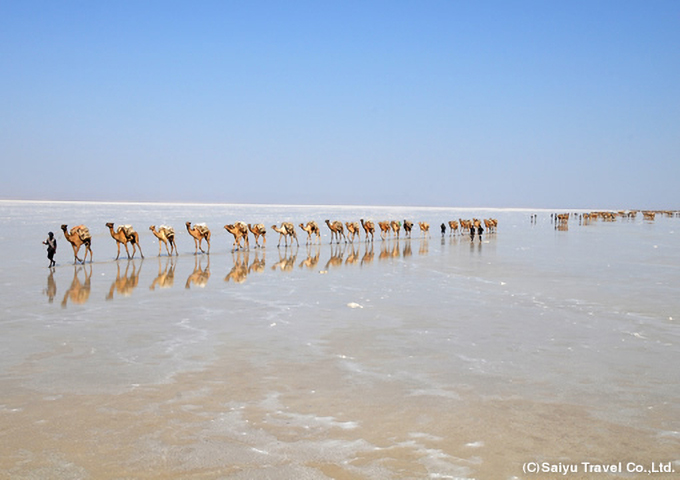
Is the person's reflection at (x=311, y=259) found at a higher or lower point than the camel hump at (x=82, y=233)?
lower

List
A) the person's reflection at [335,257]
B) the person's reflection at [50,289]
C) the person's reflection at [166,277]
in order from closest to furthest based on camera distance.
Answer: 1. the person's reflection at [50,289]
2. the person's reflection at [166,277]
3. the person's reflection at [335,257]

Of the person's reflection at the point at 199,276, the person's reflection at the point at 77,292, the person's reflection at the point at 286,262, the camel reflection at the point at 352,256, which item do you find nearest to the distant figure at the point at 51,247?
the person's reflection at the point at 77,292

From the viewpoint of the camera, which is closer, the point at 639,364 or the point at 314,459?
the point at 314,459

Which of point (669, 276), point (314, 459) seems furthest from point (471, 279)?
point (314, 459)

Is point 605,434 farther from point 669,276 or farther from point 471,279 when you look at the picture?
point 669,276

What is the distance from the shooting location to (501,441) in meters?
4.84

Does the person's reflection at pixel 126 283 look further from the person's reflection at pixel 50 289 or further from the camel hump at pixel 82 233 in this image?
the camel hump at pixel 82 233

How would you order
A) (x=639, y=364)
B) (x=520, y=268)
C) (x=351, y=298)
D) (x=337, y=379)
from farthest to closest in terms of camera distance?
(x=520, y=268), (x=351, y=298), (x=639, y=364), (x=337, y=379)

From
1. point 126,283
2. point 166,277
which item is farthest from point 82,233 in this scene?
point 126,283

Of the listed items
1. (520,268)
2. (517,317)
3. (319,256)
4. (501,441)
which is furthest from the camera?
(319,256)

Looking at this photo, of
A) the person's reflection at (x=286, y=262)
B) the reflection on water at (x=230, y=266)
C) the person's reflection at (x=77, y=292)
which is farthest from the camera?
the person's reflection at (x=286, y=262)

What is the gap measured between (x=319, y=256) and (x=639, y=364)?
16737mm

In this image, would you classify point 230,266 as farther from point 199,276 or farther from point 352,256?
point 352,256

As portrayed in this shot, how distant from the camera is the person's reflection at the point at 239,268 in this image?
15812mm
